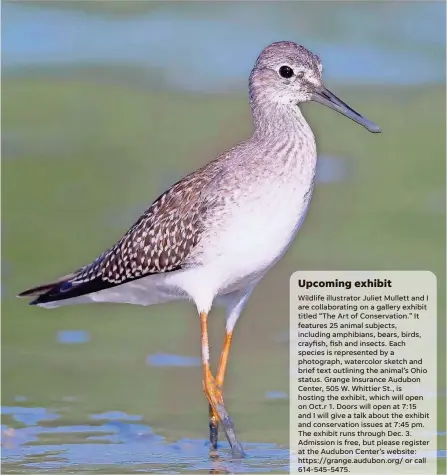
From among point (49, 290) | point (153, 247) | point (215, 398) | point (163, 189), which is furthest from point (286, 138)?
point (163, 189)

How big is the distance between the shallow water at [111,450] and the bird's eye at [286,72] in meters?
2.89

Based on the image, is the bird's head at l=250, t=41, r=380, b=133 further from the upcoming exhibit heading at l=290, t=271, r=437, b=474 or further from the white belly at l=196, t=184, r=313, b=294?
the upcoming exhibit heading at l=290, t=271, r=437, b=474

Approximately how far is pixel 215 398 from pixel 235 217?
63.3 inches

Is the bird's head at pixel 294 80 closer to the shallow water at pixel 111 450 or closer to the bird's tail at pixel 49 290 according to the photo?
the bird's tail at pixel 49 290

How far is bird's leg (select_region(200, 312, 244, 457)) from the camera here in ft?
36.3

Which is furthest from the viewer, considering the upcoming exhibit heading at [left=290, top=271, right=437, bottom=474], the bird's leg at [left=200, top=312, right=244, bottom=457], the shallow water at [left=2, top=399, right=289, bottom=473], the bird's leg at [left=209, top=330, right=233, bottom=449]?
the bird's leg at [left=209, top=330, right=233, bottom=449]

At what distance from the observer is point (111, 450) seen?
11.1m

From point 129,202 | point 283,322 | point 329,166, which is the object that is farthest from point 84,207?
point 283,322

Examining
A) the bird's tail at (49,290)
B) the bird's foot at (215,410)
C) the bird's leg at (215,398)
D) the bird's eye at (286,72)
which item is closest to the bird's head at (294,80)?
the bird's eye at (286,72)

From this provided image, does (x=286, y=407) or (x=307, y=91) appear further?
(x=286, y=407)

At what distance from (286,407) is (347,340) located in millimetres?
1726

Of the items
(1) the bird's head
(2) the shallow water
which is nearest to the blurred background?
(2) the shallow water

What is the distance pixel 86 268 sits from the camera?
12.3m

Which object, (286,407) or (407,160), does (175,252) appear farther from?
(407,160)
